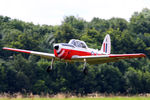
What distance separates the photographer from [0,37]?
53844 millimetres

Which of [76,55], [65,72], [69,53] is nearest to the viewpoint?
[69,53]

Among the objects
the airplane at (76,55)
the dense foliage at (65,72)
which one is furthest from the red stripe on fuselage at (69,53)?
the dense foliage at (65,72)

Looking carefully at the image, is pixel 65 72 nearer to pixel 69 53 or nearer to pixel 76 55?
pixel 76 55

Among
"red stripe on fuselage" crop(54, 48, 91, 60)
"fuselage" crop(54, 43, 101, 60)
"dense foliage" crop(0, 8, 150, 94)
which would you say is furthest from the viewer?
"dense foliage" crop(0, 8, 150, 94)

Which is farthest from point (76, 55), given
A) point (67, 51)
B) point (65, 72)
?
point (65, 72)

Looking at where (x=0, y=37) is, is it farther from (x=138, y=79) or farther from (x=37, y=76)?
(x=138, y=79)

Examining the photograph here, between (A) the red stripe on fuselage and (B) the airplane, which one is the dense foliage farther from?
(A) the red stripe on fuselage

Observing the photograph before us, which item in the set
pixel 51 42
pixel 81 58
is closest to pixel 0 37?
pixel 51 42

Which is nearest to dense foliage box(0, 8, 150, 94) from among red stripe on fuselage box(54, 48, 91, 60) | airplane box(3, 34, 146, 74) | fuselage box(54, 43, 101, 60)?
airplane box(3, 34, 146, 74)

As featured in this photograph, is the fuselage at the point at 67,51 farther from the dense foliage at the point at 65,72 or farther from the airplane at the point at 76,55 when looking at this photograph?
the dense foliage at the point at 65,72

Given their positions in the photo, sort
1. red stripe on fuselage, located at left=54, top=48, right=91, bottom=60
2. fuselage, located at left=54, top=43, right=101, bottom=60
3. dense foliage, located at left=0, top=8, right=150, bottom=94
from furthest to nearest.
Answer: dense foliage, located at left=0, top=8, right=150, bottom=94
red stripe on fuselage, located at left=54, top=48, right=91, bottom=60
fuselage, located at left=54, top=43, right=101, bottom=60

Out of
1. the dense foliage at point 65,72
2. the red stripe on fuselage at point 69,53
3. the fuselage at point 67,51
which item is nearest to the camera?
the fuselage at point 67,51

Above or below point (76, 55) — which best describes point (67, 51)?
above

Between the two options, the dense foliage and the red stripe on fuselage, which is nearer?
the red stripe on fuselage
